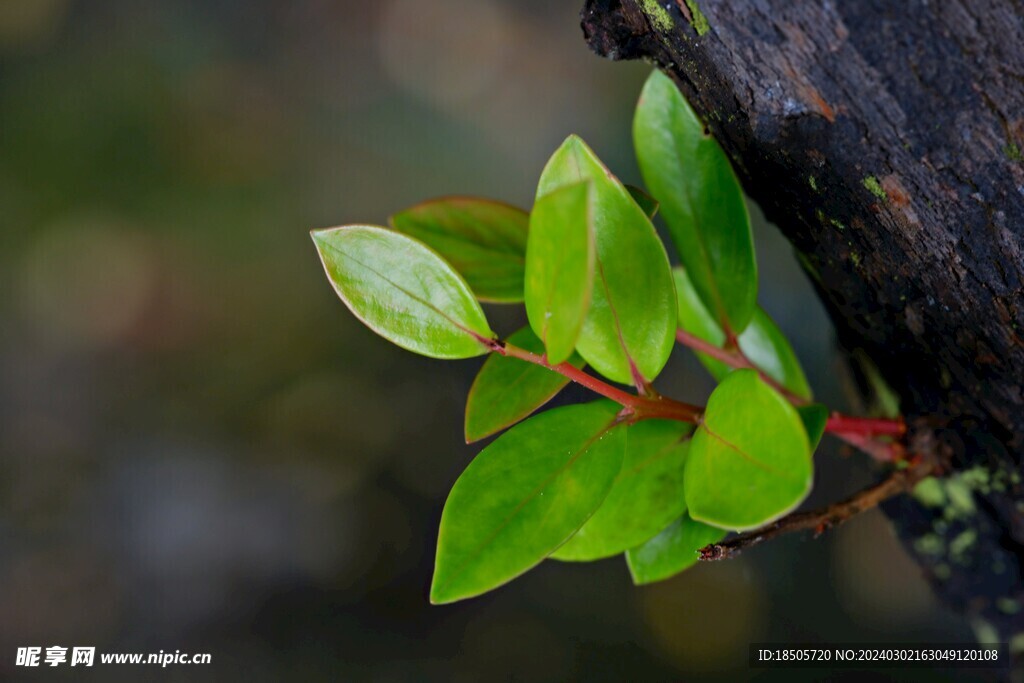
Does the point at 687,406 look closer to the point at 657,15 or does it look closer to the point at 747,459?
the point at 747,459

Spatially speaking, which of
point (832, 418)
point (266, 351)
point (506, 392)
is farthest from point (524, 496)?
point (266, 351)

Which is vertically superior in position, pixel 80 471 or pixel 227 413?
pixel 227 413

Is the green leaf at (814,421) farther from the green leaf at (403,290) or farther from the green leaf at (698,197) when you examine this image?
the green leaf at (403,290)

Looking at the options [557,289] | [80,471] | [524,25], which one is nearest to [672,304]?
[557,289]

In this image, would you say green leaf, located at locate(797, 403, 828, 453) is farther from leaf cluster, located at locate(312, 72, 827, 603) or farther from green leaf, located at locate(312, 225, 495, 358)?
green leaf, located at locate(312, 225, 495, 358)

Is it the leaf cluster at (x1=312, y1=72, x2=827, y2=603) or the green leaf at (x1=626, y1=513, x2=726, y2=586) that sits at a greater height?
the leaf cluster at (x1=312, y1=72, x2=827, y2=603)

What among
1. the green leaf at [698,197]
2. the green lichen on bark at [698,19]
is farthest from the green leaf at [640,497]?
the green lichen on bark at [698,19]

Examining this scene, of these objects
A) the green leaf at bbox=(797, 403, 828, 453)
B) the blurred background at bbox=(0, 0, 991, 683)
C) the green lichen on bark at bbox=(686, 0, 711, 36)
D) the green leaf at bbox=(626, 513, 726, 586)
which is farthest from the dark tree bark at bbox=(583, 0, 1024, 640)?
the blurred background at bbox=(0, 0, 991, 683)

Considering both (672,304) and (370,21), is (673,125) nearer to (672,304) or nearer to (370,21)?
(672,304)
